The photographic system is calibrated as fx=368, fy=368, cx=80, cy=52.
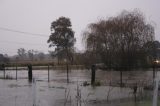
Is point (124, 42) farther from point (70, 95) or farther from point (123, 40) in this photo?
point (70, 95)

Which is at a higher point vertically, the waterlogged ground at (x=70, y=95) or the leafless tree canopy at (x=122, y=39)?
the leafless tree canopy at (x=122, y=39)

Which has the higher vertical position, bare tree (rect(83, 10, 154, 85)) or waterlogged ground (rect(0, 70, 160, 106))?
bare tree (rect(83, 10, 154, 85))

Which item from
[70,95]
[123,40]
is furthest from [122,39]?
[70,95]

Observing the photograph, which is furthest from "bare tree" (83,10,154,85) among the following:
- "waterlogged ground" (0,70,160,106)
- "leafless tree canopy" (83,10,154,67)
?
"waterlogged ground" (0,70,160,106)

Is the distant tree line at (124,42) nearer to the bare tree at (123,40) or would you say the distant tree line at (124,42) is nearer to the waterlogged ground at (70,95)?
the bare tree at (123,40)

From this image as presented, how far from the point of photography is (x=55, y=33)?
299 ft

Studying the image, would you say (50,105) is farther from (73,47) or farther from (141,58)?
(73,47)

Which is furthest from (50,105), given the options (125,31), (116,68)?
(125,31)

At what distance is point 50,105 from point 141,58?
41348 mm

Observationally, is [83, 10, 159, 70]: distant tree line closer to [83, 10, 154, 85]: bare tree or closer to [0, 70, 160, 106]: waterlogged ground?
[83, 10, 154, 85]: bare tree

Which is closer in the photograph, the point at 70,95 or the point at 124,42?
the point at 70,95

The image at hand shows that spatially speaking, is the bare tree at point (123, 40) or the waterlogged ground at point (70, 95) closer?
the waterlogged ground at point (70, 95)

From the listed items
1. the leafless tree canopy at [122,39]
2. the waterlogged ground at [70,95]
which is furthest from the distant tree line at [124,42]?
the waterlogged ground at [70,95]

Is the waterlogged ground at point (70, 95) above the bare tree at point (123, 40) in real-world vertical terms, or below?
below
